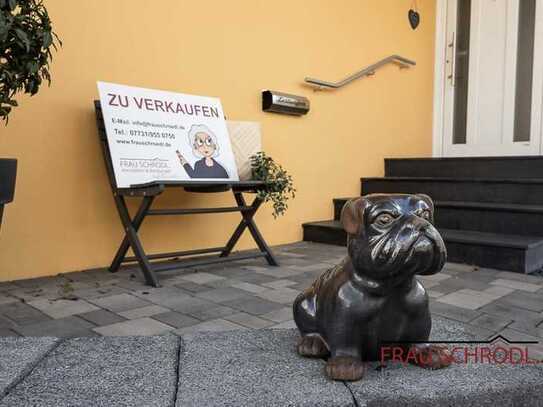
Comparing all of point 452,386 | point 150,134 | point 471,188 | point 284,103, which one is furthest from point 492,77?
point 452,386

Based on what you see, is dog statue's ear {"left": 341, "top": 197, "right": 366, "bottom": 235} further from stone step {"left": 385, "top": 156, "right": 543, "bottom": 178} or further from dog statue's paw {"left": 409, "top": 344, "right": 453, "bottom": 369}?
stone step {"left": 385, "top": 156, "right": 543, "bottom": 178}

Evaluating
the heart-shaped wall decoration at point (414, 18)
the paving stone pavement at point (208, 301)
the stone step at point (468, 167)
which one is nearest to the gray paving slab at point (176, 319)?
the paving stone pavement at point (208, 301)

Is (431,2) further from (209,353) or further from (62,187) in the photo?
(209,353)

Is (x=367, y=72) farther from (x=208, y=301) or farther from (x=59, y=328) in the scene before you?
(x=59, y=328)

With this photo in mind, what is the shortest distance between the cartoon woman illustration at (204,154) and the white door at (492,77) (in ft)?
10.1

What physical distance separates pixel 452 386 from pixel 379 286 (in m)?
0.30

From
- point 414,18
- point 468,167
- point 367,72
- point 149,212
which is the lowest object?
point 149,212

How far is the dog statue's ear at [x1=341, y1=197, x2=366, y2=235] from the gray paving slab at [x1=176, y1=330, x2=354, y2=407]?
354mm

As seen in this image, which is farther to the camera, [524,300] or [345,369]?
[524,300]

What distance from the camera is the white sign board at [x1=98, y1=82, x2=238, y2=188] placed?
8.21 feet

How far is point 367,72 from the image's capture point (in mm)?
4301

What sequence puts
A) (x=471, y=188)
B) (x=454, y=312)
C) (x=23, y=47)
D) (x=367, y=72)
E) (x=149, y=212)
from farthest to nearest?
(x=367, y=72) → (x=471, y=188) → (x=149, y=212) → (x=454, y=312) → (x=23, y=47)

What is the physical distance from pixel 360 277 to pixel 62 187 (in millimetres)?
2044

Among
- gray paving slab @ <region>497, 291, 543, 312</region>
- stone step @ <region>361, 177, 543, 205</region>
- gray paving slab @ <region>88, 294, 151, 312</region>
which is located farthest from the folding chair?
stone step @ <region>361, 177, 543, 205</region>
